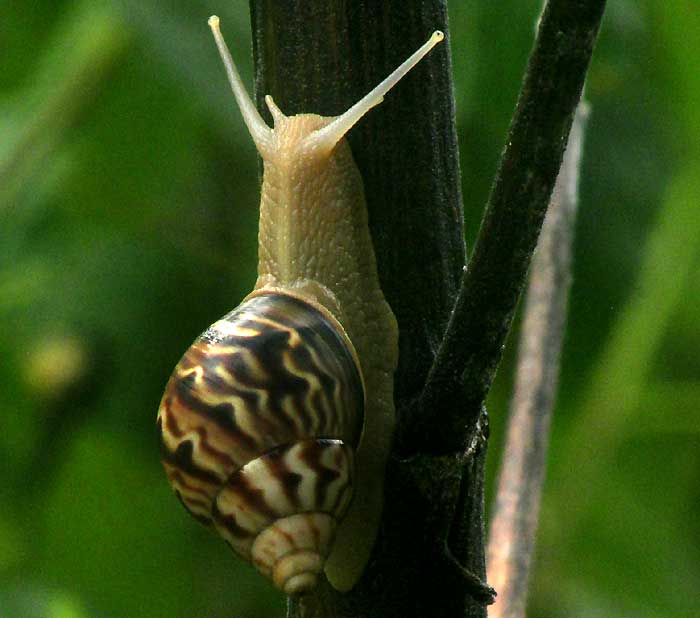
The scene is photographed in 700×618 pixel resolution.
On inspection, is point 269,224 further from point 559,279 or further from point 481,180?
point 481,180

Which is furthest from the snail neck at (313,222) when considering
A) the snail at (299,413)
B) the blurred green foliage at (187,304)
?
the blurred green foliage at (187,304)

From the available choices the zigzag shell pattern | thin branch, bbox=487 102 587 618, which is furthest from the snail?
thin branch, bbox=487 102 587 618

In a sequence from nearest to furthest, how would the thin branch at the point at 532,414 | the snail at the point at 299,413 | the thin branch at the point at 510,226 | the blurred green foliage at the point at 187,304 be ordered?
the thin branch at the point at 510,226
the snail at the point at 299,413
the thin branch at the point at 532,414
the blurred green foliage at the point at 187,304

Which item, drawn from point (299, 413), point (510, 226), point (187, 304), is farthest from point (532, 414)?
point (187, 304)

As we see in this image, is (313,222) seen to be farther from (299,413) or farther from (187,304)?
(187,304)

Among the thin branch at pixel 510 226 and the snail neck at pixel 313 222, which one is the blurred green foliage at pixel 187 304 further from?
the thin branch at pixel 510 226

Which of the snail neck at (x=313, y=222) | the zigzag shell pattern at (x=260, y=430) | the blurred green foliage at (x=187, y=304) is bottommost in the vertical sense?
the blurred green foliage at (x=187, y=304)
